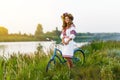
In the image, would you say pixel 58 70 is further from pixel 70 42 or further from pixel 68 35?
pixel 68 35

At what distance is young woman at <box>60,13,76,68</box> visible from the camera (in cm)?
1336

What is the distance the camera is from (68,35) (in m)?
13.4

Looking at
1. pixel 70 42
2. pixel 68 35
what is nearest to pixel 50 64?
pixel 70 42

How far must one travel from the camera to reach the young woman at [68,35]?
526 inches

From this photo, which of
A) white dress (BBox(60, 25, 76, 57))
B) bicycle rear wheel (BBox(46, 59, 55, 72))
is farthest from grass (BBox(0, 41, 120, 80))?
white dress (BBox(60, 25, 76, 57))

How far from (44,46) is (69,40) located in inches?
189

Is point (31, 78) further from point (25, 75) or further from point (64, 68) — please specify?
point (64, 68)

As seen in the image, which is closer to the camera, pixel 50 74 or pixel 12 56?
pixel 50 74

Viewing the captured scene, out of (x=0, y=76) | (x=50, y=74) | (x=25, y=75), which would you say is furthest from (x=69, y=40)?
(x=0, y=76)

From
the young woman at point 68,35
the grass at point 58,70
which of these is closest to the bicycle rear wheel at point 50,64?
the grass at point 58,70

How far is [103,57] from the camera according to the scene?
16.2 meters

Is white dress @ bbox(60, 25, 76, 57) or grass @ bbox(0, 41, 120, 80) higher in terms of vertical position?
white dress @ bbox(60, 25, 76, 57)

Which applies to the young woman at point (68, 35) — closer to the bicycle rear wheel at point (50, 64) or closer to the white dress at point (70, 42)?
the white dress at point (70, 42)

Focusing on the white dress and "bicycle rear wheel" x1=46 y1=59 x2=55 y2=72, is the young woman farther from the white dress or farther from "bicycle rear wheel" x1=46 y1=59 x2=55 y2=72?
"bicycle rear wheel" x1=46 y1=59 x2=55 y2=72
